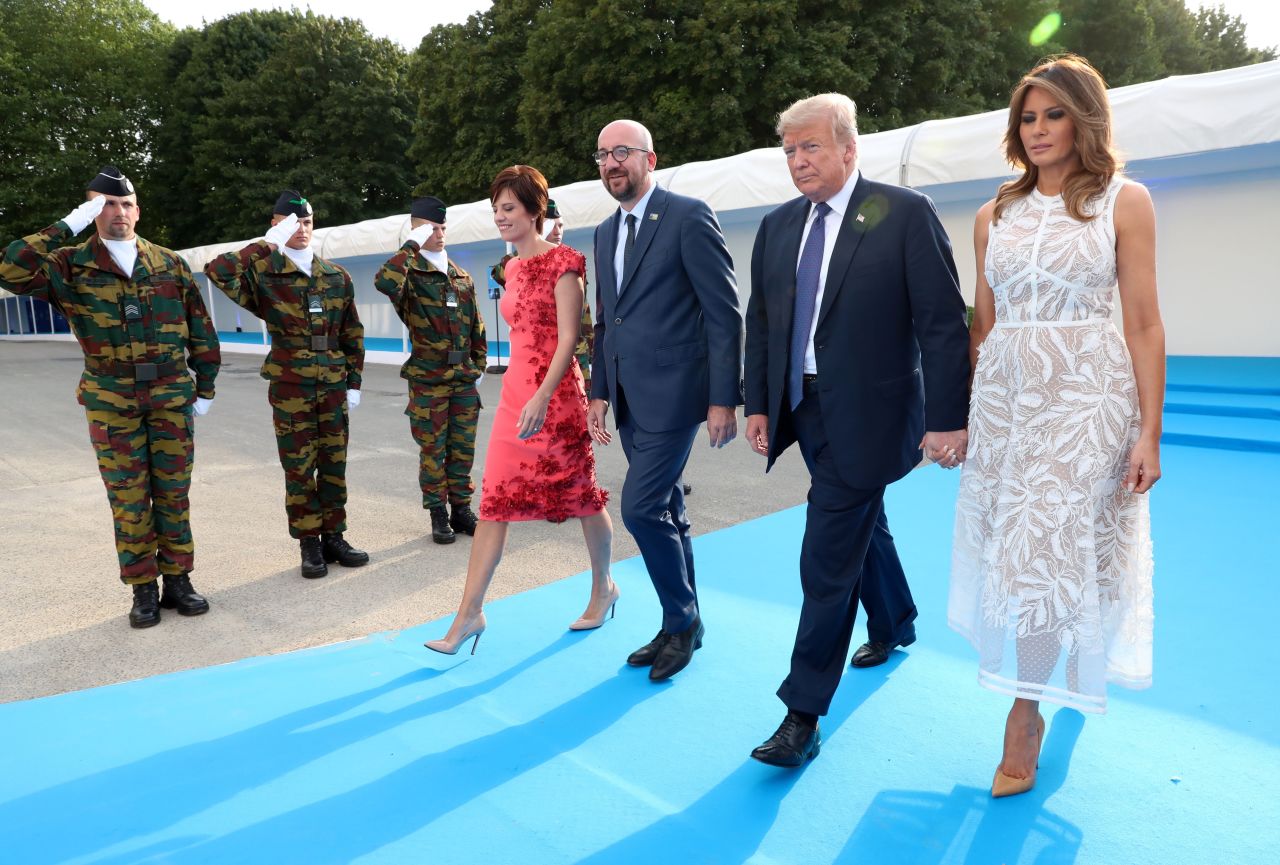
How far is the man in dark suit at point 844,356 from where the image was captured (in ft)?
8.33

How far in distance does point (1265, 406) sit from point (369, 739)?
8584mm

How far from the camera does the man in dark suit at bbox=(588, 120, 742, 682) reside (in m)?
3.17

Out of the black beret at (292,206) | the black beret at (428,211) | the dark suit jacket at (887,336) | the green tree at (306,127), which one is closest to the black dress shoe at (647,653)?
the dark suit jacket at (887,336)

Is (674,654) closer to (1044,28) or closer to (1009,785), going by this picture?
(1009,785)

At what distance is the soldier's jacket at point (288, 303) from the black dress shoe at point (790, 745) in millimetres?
3234

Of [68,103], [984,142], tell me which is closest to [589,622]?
[984,142]

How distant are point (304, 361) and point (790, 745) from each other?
3.36 m

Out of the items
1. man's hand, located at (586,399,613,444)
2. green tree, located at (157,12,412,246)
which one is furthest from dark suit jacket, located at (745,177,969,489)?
green tree, located at (157,12,412,246)

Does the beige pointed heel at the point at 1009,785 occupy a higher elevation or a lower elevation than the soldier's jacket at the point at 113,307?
lower

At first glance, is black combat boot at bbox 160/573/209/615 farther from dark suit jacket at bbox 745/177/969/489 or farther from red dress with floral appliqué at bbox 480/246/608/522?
dark suit jacket at bbox 745/177/969/489

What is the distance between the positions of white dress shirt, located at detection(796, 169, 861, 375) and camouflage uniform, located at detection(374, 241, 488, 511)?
10.7ft

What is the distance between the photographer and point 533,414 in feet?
11.2

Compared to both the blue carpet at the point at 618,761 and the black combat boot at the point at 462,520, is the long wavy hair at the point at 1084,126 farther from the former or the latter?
the black combat boot at the point at 462,520

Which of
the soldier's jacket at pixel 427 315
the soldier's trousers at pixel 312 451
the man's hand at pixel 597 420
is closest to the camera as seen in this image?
the man's hand at pixel 597 420
